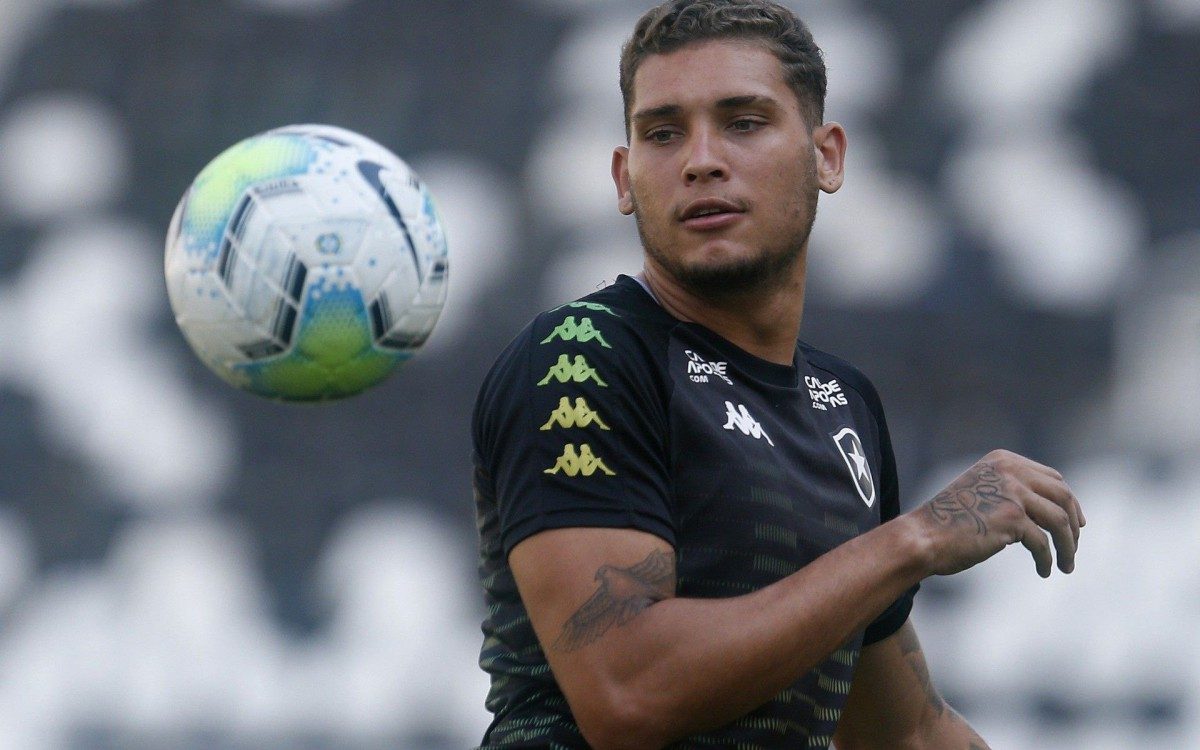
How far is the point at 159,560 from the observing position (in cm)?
648

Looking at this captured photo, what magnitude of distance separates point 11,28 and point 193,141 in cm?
98

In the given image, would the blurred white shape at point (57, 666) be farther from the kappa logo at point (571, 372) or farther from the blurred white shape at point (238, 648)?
the kappa logo at point (571, 372)

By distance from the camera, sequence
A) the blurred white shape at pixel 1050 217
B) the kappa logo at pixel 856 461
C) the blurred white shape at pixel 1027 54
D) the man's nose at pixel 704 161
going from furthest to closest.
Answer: the blurred white shape at pixel 1027 54 → the blurred white shape at pixel 1050 217 → the kappa logo at pixel 856 461 → the man's nose at pixel 704 161

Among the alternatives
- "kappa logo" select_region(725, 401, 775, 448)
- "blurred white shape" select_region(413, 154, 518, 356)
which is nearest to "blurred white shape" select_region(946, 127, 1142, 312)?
"blurred white shape" select_region(413, 154, 518, 356)

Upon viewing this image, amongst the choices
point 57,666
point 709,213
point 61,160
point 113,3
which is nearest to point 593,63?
point 113,3

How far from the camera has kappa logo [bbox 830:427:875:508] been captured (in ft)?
9.83

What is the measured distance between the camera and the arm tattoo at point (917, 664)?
3.25m

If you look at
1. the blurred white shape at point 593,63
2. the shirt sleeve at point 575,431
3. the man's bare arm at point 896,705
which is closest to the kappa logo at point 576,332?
the shirt sleeve at point 575,431

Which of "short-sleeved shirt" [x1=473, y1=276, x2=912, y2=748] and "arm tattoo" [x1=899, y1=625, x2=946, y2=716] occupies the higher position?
"short-sleeved shirt" [x1=473, y1=276, x2=912, y2=748]

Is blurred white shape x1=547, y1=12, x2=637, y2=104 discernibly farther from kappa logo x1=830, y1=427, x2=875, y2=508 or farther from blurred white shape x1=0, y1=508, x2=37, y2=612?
kappa logo x1=830, y1=427, x2=875, y2=508

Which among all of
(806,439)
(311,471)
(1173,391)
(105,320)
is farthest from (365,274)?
(1173,391)

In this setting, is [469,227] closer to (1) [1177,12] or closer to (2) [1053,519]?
(1) [1177,12]

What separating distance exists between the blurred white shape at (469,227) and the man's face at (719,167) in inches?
141

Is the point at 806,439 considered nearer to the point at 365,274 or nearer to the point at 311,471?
the point at 365,274
